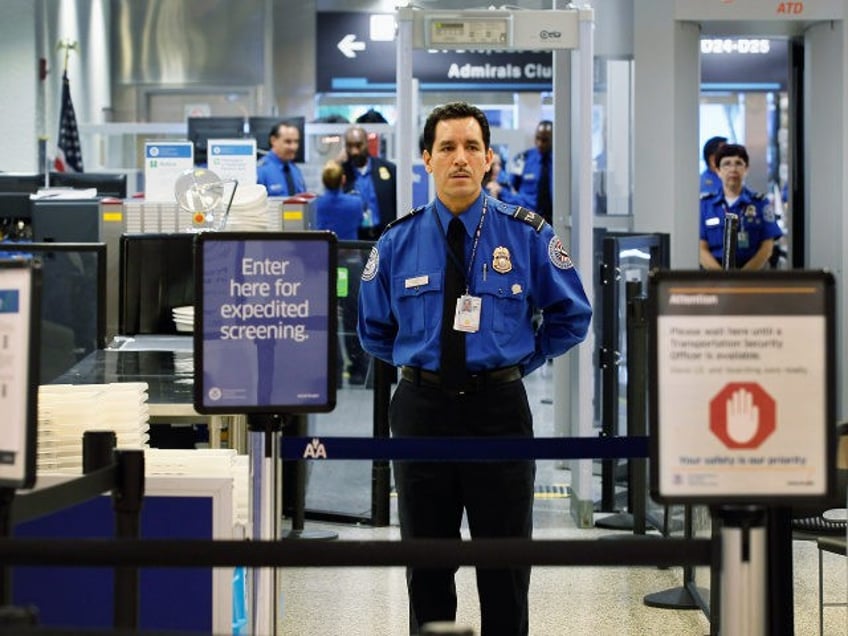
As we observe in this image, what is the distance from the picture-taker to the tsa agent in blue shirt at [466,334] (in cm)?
425

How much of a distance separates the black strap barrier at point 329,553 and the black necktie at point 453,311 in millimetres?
1755

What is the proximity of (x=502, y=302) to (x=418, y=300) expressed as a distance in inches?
8.6

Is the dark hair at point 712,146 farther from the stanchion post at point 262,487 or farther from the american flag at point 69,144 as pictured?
the stanchion post at point 262,487

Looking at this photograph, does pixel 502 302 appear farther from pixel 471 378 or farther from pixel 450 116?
pixel 450 116

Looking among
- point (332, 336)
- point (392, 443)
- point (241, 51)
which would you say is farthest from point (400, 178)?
point (241, 51)

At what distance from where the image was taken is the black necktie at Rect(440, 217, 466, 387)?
4250 millimetres

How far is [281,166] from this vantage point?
12.0m

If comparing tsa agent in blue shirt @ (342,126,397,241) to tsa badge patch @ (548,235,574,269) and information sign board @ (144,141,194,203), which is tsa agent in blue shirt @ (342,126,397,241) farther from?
tsa badge patch @ (548,235,574,269)

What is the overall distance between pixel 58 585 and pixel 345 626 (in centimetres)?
274

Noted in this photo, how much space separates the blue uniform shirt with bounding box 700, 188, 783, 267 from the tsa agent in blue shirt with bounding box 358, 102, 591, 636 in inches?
232

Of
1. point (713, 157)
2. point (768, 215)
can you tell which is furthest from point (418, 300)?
point (713, 157)

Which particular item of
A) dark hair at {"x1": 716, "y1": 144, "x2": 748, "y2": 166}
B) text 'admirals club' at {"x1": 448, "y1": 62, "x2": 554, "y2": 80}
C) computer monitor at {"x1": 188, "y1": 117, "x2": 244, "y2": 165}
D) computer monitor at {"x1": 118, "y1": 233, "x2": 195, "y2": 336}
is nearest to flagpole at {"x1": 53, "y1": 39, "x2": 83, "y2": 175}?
computer monitor at {"x1": 188, "y1": 117, "x2": 244, "y2": 165}

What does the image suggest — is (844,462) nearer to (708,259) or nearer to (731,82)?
(708,259)

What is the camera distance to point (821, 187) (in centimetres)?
945
